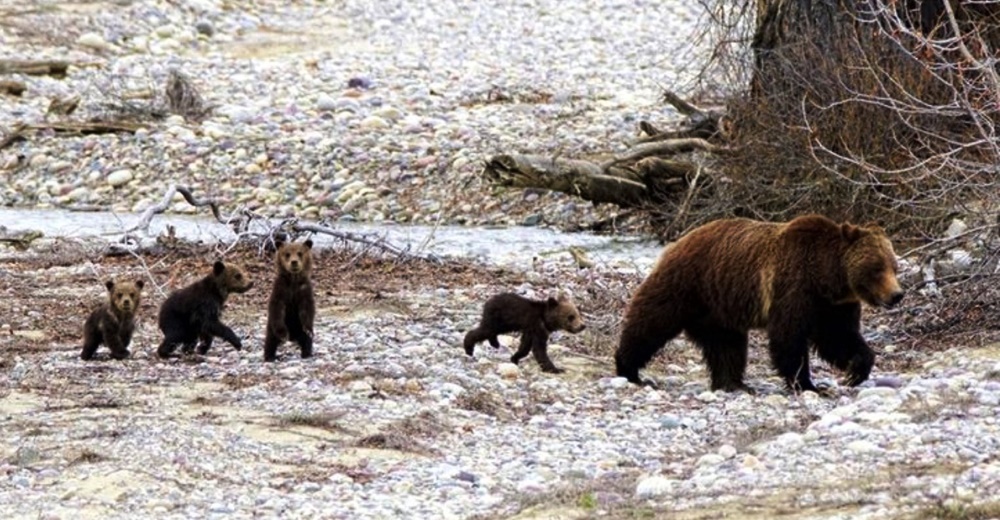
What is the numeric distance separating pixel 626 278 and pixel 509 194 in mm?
6425

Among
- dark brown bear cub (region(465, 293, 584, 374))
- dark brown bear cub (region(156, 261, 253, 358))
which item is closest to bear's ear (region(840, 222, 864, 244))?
dark brown bear cub (region(465, 293, 584, 374))

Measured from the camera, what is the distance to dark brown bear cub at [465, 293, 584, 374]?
11.8 m

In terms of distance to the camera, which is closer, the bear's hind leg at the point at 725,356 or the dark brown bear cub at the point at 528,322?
the bear's hind leg at the point at 725,356

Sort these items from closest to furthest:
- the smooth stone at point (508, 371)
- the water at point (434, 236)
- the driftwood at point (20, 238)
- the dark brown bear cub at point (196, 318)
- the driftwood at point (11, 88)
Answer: the smooth stone at point (508, 371), the dark brown bear cub at point (196, 318), the water at point (434, 236), the driftwood at point (20, 238), the driftwood at point (11, 88)

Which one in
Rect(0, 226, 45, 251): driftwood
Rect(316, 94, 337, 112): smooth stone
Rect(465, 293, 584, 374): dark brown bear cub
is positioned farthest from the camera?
Rect(316, 94, 337, 112): smooth stone

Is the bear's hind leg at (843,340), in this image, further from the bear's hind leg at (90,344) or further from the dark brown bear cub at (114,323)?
the bear's hind leg at (90,344)

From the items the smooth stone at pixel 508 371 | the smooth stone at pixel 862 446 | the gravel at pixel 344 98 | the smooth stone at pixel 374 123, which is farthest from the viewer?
the smooth stone at pixel 374 123

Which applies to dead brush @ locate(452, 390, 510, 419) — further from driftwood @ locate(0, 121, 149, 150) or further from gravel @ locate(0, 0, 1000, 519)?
driftwood @ locate(0, 121, 149, 150)

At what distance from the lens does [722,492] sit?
810 cm

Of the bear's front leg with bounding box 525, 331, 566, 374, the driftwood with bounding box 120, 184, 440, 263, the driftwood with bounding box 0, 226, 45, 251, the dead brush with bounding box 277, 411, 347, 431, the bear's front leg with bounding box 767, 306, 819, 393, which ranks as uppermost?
the bear's front leg with bounding box 767, 306, 819, 393

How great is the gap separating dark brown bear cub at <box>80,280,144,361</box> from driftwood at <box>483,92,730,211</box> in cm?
619

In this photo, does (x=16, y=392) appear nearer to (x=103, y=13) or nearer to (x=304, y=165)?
(x=304, y=165)

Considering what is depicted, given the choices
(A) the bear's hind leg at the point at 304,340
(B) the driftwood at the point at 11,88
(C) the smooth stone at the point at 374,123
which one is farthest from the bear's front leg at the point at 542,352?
(B) the driftwood at the point at 11,88

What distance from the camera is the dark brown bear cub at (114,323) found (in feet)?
39.1
